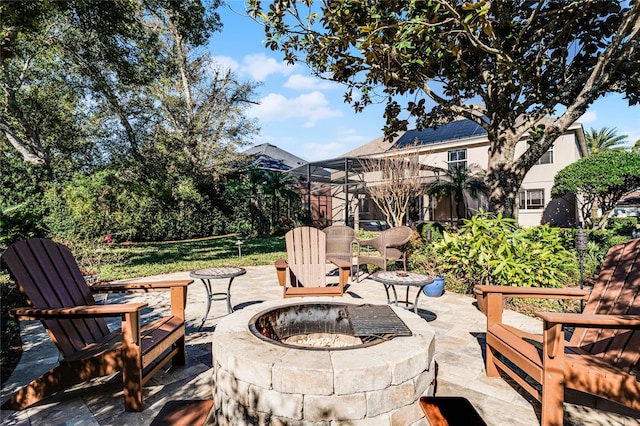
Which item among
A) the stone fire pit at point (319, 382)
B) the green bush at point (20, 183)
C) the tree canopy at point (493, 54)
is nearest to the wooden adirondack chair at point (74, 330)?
the stone fire pit at point (319, 382)

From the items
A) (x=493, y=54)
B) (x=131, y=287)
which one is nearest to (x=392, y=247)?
(x=493, y=54)

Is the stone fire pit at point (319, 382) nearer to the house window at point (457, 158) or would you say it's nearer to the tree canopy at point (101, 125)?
the tree canopy at point (101, 125)

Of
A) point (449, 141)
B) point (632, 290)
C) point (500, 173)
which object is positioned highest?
point (449, 141)

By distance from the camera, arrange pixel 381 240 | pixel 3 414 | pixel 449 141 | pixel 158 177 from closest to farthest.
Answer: pixel 3 414 < pixel 381 240 < pixel 158 177 < pixel 449 141

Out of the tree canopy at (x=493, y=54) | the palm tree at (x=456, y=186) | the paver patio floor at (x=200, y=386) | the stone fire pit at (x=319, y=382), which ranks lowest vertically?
the paver patio floor at (x=200, y=386)

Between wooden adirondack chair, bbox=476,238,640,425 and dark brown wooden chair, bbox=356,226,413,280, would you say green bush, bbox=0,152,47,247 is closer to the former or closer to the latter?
dark brown wooden chair, bbox=356,226,413,280

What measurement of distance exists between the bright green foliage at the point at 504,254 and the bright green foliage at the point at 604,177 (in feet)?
24.6

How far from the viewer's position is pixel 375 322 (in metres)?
2.46

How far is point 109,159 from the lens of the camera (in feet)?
28.6

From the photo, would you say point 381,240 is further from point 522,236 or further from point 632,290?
point 632,290

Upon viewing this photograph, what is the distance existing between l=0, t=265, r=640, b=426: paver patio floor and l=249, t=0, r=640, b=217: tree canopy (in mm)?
3147

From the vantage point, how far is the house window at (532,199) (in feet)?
49.5

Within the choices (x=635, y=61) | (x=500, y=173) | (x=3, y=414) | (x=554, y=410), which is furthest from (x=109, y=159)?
(x=635, y=61)

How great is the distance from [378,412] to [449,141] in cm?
1700
